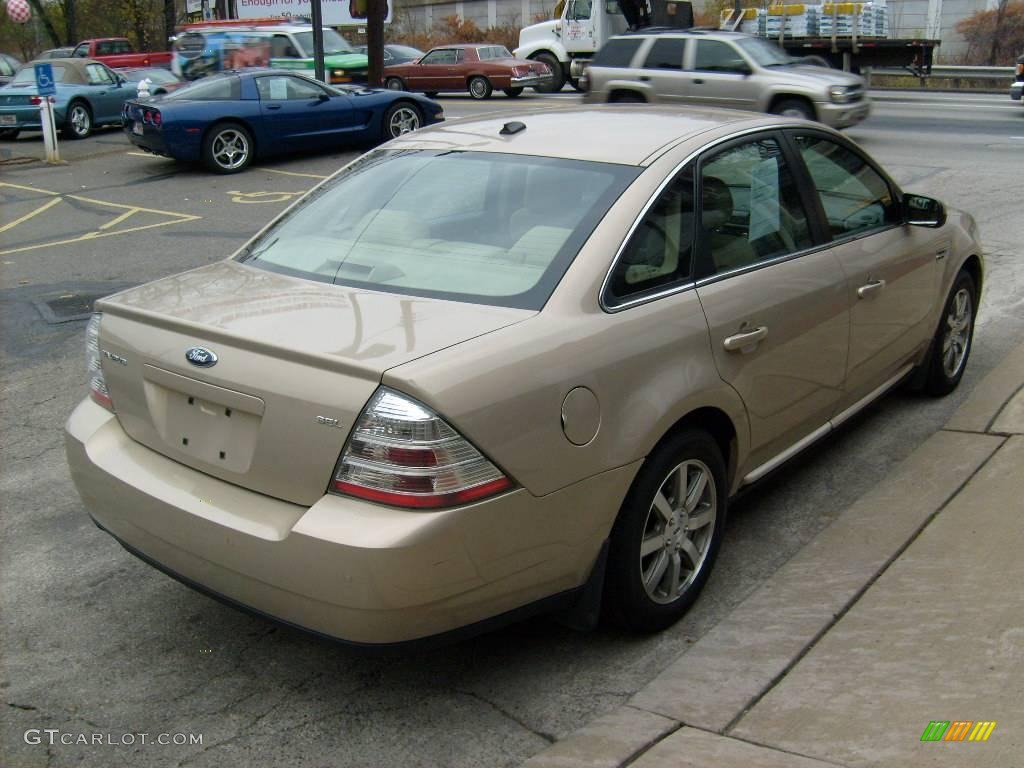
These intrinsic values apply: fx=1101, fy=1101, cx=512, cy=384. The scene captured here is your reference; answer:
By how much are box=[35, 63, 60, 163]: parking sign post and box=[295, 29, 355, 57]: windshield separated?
6373mm

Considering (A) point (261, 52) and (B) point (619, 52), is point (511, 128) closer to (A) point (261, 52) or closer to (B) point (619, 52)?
(B) point (619, 52)

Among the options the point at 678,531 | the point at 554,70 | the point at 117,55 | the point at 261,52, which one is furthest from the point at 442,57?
the point at 678,531

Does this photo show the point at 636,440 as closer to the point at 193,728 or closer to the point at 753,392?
the point at 753,392

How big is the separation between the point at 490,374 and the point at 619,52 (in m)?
16.9

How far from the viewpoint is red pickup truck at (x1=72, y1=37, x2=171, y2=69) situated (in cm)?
3216

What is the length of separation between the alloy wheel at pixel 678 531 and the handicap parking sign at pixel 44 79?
50.7 ft

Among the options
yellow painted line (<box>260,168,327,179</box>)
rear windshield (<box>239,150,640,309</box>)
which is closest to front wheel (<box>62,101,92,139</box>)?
yellow painted line (<box>260,168,327,179</box>)

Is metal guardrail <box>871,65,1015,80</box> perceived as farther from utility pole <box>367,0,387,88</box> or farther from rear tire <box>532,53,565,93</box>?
utility pole <box>367,0,387,88</box>

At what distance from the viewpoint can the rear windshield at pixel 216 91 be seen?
1587 centimetres

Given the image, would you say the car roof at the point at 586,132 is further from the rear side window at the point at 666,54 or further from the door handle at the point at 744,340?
the rear side window at the point at 666,54

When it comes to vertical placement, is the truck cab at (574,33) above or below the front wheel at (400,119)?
above

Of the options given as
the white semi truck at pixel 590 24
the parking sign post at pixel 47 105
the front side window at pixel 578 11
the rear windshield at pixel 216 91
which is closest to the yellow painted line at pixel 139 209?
the rear windshield at pixel 216 91

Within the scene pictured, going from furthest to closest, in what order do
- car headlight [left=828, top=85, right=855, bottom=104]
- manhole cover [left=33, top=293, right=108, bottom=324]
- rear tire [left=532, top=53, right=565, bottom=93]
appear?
rear tire [left=532, top=53, right=565, bottom=93], car headlight [left=828, top=85, right=855, bottom=104], manhole cover [left=33, top=293, right=108, bottom=324]

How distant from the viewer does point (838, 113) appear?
647 inches
